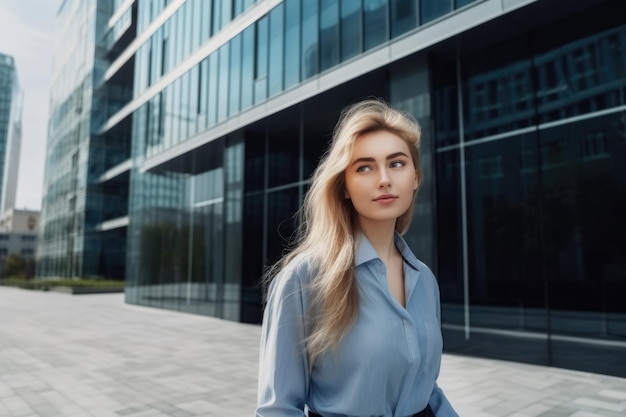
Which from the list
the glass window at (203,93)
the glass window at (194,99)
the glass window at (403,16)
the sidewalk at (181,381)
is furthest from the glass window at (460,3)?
the glass window at (194,99)

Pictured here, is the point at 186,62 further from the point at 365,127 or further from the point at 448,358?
the point at 365,127

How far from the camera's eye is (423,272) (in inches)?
66.8

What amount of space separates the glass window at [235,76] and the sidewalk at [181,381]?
7.44m

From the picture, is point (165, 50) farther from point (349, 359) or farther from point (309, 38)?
point (349, 359)

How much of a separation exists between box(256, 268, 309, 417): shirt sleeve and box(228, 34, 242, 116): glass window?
13.8m

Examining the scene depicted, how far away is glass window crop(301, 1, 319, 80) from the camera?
11758 mm

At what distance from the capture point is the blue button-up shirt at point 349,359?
1298 millimetres

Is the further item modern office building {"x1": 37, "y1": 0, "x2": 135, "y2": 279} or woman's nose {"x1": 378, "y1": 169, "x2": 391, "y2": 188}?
modern office building {"x1": 37, "y1": 0, "x2": 135, "y2": 279}

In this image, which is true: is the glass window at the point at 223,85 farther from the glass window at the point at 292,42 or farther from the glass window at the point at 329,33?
the glass window at the point at 329,33

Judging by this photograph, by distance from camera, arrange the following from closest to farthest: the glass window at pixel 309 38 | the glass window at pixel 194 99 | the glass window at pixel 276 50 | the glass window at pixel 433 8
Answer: the glass window at pixel 433 8 → the glass window at pixel 309 38 → the glass window at pixel 276 50 → the glass window at pixel 194 99

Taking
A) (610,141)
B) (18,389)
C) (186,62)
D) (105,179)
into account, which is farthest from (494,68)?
(105,179)

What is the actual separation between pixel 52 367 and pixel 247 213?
7762 mm

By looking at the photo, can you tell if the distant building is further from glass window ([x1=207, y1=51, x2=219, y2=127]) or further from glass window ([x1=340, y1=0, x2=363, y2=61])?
glass window ([x1=340, y1=0, x2=363, y2=61])

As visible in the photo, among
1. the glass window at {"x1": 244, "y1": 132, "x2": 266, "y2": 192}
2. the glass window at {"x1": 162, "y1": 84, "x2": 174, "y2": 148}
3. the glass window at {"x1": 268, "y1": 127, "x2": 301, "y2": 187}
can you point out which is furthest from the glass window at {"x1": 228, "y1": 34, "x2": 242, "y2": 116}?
the glass window at {"x1": 162, "y1": 84, "x2": 174, "y2": 148}
